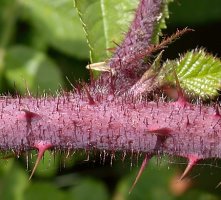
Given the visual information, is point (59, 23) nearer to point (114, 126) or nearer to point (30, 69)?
point (30, 69)

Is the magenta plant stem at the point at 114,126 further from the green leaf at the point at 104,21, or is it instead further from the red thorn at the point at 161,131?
the green leaf at the point at 104,21

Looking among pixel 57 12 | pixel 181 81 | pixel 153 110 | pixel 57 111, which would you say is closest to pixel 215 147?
pixel 153 110

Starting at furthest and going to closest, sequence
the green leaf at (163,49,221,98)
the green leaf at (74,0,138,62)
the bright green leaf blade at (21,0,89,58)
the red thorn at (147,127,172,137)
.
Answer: the bright green leaf blade at (21,0,89,58)
the green leaf at (74,0,138,62)
the green leaf at (163,49,221,98)
the red thorn at (147,127,172,137)

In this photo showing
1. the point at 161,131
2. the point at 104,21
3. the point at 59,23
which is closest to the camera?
the point at 161,131

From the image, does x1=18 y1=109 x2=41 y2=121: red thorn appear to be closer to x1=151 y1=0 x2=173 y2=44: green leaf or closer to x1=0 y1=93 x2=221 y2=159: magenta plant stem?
x1=0 y1=93 x2=221 y2=159: magenta plant stem

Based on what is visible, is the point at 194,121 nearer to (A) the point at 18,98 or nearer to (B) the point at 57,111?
(B) the point at 57,111

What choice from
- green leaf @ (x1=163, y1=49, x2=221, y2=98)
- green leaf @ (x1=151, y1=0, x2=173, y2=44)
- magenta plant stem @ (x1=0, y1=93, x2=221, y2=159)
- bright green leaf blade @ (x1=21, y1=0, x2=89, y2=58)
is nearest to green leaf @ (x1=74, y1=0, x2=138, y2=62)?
green leaf @ (x1=151, y1=0, x2=173, y2=44)

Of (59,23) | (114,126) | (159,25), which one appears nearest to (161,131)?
(114,126)
